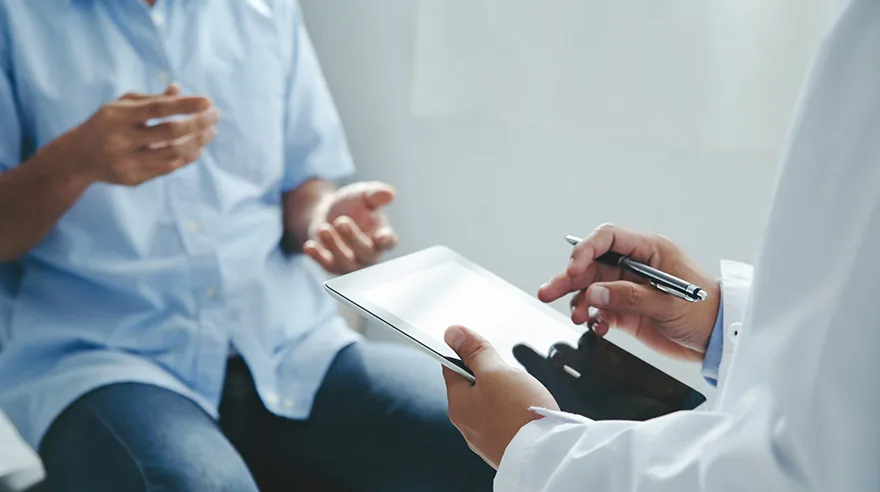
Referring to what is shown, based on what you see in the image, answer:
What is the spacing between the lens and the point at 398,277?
727 millimetres

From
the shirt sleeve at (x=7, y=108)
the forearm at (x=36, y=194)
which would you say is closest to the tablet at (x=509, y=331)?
the forearm at (x=36, y=194)

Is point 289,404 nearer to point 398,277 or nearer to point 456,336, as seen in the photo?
point 398,277

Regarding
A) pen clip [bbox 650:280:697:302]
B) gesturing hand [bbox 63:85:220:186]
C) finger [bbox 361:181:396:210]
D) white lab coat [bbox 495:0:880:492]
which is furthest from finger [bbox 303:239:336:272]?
white lab coat [bbox 495:0:880:492]

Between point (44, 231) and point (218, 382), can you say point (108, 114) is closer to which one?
point (44, 231)

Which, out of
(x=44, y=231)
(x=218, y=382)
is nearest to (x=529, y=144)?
(x=218, y=382)

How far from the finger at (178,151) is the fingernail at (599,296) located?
47cm

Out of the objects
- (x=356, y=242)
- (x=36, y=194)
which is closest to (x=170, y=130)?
(x=36, y=194)

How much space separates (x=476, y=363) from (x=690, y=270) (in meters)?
0.30

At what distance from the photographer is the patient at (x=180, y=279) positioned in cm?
75

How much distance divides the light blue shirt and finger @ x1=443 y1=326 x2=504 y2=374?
39 cm

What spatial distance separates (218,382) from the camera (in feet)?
2.89

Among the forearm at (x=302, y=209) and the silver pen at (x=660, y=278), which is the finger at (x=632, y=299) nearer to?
the silver pen at (x=660, y=278)

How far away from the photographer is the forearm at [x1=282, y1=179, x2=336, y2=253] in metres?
1.04

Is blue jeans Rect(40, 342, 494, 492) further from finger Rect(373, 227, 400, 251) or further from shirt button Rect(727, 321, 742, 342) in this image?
shirt button Rect(727, 321, 742, 342)
